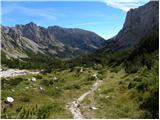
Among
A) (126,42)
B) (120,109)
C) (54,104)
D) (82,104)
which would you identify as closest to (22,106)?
(54,104)

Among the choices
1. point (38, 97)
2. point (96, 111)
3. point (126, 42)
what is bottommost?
point (96, 111)

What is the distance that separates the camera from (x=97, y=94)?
30734 mm

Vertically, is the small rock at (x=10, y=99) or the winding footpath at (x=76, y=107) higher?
the small rock at (x=10, y=99)

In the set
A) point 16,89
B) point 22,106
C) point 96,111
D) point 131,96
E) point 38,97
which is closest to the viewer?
point 96,111

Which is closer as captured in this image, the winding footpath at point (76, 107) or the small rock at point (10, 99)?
the winding footpath at point (76, 107)

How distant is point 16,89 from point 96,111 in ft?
40.3

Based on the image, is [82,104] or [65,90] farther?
Result: [65,90]

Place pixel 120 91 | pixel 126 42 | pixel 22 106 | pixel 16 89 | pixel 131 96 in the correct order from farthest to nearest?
pixel 126 42 < pixel 16 89 < pixel 120 91 < pixel 131 96 < pixel 22 106

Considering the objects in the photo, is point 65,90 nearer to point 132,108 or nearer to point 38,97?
point 38,97

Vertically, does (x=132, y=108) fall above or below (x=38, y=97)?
below

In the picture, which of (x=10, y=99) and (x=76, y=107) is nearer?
(x=76, y=107)

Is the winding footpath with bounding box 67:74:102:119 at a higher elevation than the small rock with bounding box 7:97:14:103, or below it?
below

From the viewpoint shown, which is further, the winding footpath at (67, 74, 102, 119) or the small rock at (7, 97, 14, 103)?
the small rock at (7, 97, 14, 103)

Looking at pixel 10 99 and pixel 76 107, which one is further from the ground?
pixel 10 99
